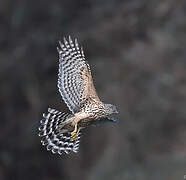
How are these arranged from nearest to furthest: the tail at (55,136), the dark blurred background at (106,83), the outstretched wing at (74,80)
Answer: the tail at (55,136) → the outstretched wing at (74,80) → the dark blurred background at (106,83)

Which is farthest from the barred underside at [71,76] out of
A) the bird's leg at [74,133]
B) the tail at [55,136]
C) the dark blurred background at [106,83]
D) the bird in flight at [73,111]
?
the dark blurred background at [106,83]

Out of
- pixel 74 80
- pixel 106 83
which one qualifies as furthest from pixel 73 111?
pixel 106 83

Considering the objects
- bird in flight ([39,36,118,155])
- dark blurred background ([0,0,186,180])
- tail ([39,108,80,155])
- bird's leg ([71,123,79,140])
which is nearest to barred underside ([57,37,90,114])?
bird in flight ([39,36,118,155])

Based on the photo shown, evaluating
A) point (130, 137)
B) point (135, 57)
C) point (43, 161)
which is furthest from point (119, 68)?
point (43, 161)

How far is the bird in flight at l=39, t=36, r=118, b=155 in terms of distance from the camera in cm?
710

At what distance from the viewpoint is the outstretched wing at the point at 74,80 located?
7.50 meters

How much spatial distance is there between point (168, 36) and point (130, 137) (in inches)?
86.2

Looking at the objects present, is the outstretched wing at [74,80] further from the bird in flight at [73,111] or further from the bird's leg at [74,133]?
the bird's leg at [74,133]

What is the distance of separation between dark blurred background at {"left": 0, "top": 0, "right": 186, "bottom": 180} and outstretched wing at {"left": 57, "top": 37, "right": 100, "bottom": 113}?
6.18 meters

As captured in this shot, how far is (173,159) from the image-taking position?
46.0 feet

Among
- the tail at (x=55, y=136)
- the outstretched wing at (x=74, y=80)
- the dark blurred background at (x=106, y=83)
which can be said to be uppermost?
the dark blurred background at (x=106, y=83)

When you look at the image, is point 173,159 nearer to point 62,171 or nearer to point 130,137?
point 130,137

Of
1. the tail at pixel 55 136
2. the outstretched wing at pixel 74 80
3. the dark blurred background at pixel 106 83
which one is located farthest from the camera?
the dark blurred background at pixel 106 83

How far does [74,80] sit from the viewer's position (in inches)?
301
